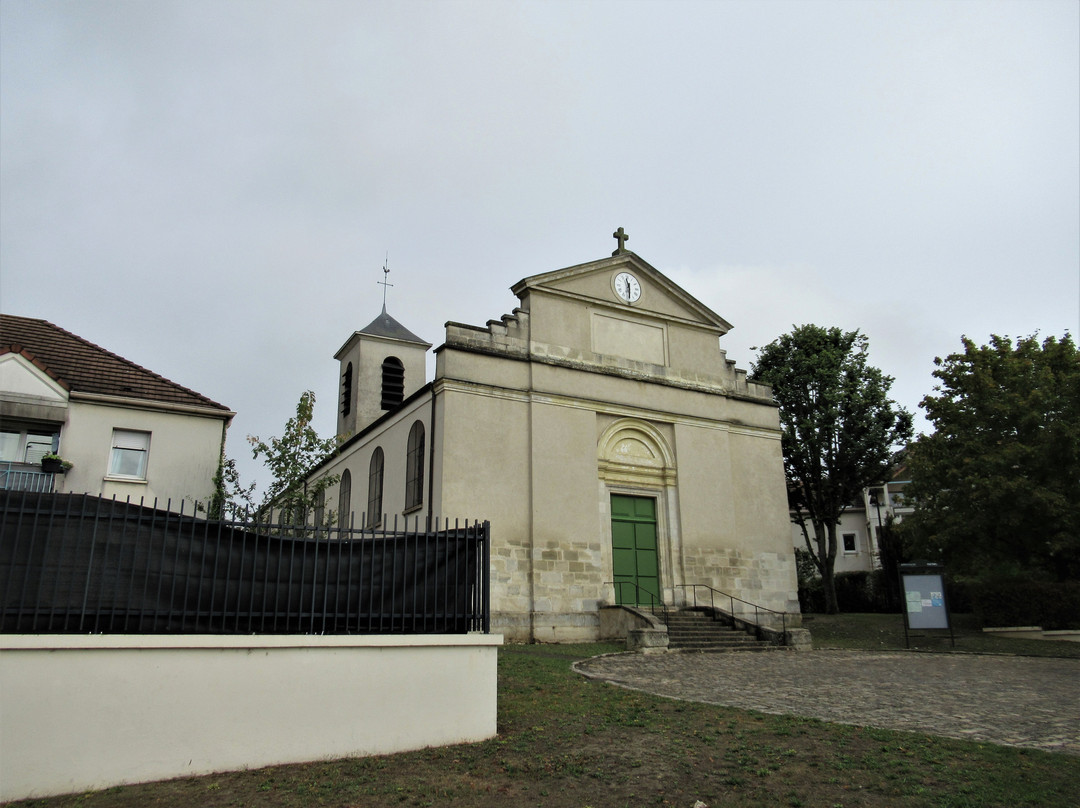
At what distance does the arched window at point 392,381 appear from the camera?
108 ft

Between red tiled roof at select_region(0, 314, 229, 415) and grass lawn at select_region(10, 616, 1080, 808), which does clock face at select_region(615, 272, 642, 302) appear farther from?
grass lawn at select_region(10, 616, 1080, 808)

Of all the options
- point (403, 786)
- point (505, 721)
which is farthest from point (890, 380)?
point (403, 786)

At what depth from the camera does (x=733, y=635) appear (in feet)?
62.0

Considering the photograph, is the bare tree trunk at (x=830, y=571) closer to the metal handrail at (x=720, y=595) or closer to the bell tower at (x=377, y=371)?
the metal handrail at (x=720, y=595)

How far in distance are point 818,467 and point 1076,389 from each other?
1032 cm

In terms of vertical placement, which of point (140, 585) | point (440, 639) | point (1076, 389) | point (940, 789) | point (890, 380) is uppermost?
point (890, 380)

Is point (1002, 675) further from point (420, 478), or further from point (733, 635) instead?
point (420, 478)

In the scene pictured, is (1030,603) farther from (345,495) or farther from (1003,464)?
(345,495)

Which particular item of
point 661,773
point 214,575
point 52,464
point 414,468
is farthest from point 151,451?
point 661,773

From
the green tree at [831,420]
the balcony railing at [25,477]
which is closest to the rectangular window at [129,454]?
the balcony railing at [25,477]

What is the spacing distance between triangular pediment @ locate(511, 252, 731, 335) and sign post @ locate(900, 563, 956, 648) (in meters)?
9.40

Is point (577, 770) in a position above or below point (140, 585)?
below

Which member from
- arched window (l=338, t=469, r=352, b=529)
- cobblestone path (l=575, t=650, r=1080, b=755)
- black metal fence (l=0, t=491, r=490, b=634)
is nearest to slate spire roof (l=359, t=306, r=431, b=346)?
arched window (l=338, t=469, r=352, b=529)

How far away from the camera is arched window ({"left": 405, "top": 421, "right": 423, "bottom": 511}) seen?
67.2 ft
